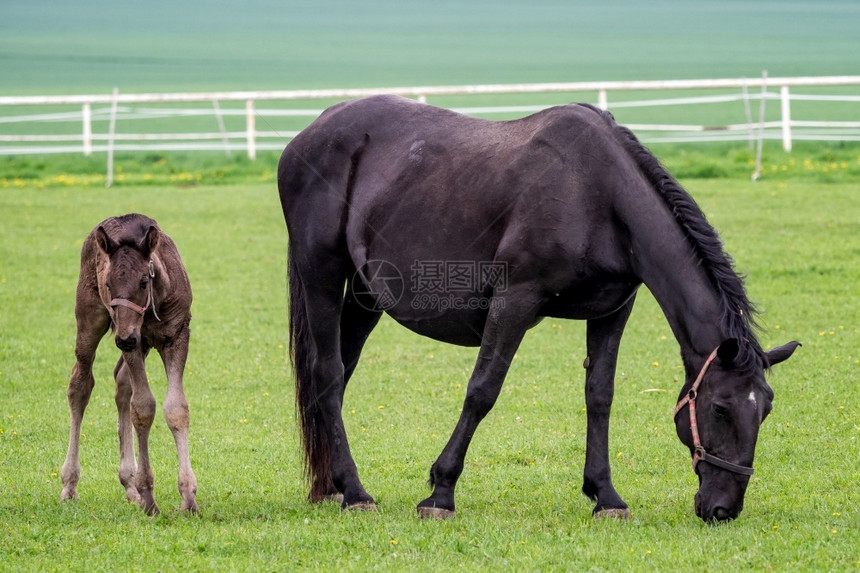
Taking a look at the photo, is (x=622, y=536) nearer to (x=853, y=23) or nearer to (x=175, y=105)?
(x=175, y=105)

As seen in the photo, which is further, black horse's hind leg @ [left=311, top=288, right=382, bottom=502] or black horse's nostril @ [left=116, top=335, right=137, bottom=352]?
black horse's hind leg @ [left=311, top=288, right=382, bottom=502]

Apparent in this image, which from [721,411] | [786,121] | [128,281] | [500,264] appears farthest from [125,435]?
[786,121]

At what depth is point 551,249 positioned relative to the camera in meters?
5.67

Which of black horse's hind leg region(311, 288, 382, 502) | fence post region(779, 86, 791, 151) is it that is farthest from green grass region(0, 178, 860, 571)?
fence post region(779, 86, 791, 151)

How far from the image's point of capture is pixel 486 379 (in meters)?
5.91

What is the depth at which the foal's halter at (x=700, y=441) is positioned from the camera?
5.32 m

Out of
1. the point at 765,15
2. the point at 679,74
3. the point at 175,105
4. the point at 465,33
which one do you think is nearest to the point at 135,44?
the point at 465,33

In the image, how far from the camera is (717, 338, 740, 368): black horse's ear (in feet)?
17.1

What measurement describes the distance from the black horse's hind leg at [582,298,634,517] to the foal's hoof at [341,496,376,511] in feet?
Answer: 4.17

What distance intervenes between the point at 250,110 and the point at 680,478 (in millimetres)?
17663

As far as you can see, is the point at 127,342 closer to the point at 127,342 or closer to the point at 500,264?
the point at 127,342

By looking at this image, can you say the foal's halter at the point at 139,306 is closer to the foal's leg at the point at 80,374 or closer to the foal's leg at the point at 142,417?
the foal's leg at the point at 142,417

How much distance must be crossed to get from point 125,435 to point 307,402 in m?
1.16

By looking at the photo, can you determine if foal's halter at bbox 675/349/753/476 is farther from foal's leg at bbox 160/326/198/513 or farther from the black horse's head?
foal's leg at bbox 160/326/198/513
